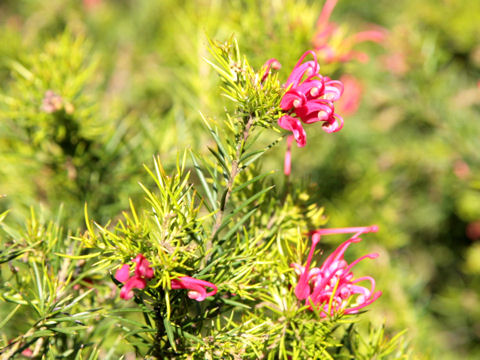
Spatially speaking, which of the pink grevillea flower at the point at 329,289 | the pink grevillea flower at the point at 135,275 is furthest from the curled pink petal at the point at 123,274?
the pink grevillea flower at the point at 329,289

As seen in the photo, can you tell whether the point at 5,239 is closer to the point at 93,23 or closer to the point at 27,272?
the point at 27,272

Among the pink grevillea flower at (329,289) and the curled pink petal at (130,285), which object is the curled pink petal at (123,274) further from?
the pink grevillea flower at (329,289)

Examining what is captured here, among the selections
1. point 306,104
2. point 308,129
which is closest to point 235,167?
point 306,104

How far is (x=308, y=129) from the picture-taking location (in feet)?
2.39

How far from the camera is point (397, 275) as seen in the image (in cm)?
78

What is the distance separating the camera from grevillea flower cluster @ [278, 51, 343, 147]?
1.10ft

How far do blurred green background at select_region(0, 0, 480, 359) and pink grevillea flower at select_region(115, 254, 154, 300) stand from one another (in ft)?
0.70

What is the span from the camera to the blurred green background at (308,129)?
624 millimetres

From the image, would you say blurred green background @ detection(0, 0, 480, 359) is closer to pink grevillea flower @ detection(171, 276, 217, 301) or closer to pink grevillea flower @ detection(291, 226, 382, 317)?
pink grevillea flower @ detection(291, 226, 382, 317)

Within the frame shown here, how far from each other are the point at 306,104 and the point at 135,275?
206 mm

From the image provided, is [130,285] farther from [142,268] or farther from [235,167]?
[235,167]

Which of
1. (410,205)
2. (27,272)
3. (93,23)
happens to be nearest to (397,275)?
(410,205)

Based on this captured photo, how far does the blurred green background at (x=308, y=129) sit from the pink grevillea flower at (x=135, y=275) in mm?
213

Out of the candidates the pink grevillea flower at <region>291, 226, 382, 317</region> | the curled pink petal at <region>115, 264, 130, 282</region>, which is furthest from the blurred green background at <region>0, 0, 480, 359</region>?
the curled pink petal at <region>115, 264, 130, 282</region>
